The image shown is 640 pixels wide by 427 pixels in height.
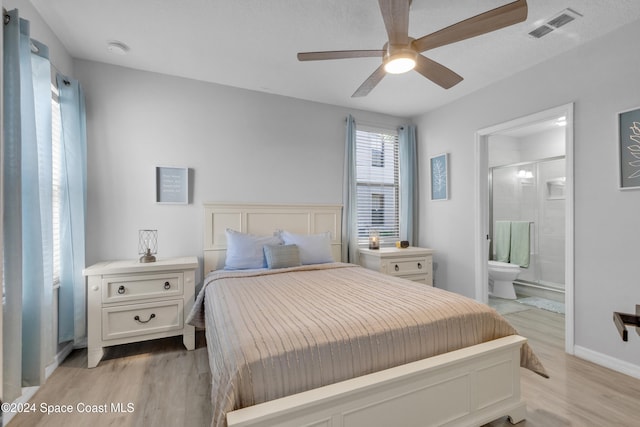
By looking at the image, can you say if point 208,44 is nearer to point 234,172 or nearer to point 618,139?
point 234,172

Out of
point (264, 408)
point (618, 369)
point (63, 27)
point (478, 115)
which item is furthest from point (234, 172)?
point (618, 369)

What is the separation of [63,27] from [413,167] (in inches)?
152

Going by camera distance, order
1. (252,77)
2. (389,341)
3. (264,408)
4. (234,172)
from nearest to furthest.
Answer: (264,408), (389,341), (252,77), (234,172)

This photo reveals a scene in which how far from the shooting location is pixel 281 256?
280cm

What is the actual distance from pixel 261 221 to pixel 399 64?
213 centimetres

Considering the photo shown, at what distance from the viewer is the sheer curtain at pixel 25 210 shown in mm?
1543

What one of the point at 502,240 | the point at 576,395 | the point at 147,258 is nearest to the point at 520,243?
the point at 502,240

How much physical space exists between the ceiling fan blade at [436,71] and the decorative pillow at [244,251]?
2029 millimetres

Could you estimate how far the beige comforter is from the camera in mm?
1210

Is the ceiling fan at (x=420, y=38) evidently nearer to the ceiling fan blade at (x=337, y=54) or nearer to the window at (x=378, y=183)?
the ceiling fan blade at (x=337, y=54)

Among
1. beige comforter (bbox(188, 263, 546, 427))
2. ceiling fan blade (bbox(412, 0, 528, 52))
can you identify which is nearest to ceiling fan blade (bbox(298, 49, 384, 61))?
ceiling fan blade (bbox(412, 0, 528, 52))

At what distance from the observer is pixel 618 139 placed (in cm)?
225

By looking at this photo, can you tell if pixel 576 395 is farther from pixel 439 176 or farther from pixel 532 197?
pixel 532 197

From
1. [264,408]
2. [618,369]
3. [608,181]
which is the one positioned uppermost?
[608,181]
